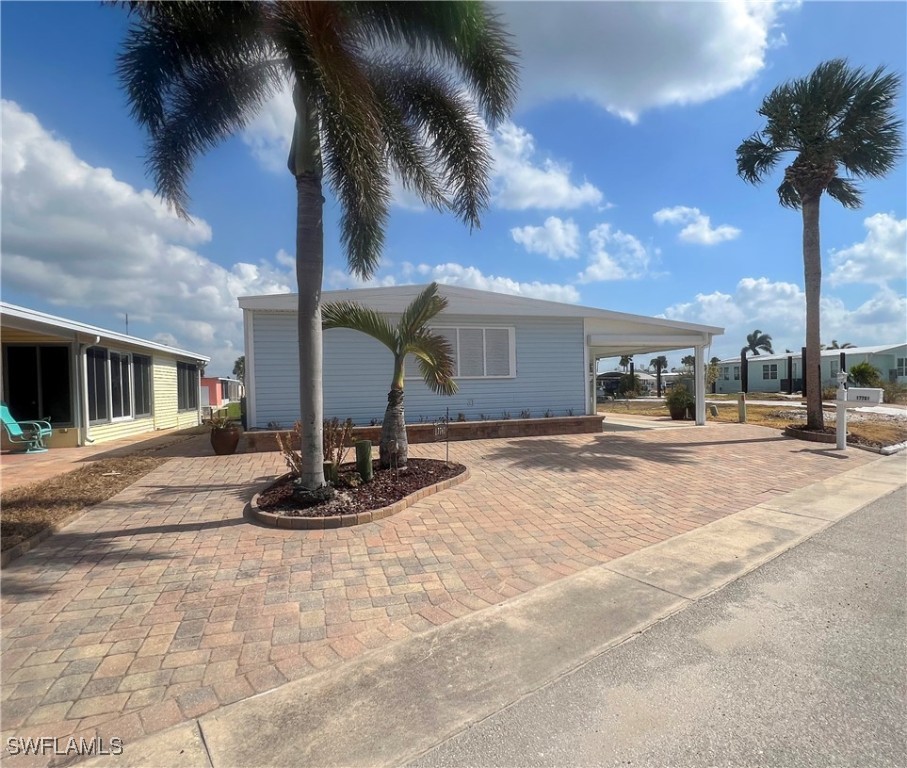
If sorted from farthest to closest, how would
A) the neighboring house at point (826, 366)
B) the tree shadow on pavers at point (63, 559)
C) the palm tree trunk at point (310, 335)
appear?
the neighboring house at point (826, 366) < the palm tree trunk at point (310, 335) < the tree shadow on pavers at point (63, 559)

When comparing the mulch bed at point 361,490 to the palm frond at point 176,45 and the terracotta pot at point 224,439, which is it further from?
the palm frond at point 176,45

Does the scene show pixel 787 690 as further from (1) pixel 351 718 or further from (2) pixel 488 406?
(2) pixel 488 406

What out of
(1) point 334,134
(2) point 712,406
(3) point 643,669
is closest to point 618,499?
(3) point 643,669

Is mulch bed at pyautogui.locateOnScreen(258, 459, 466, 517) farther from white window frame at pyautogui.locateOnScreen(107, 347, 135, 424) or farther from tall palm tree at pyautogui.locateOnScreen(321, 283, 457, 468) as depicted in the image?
white window frame at pyautogui.locateOnScreen(107, 347, 135, 424)

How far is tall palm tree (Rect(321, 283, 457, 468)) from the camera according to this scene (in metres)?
7.29

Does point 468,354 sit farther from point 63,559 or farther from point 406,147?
point 63,559

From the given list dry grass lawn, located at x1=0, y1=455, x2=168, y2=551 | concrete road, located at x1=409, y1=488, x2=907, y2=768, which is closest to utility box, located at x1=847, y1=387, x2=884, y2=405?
concrete road, located at x1=409, y1=488, x2=907, y2=768

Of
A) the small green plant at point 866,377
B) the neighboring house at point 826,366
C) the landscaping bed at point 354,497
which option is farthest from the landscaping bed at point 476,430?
the neighboring house at point 826,366

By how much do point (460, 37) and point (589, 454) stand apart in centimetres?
726

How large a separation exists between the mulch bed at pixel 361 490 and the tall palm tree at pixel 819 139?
11096mm

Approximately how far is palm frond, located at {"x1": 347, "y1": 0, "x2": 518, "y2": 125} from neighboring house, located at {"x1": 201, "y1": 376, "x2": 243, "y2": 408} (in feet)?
83.4

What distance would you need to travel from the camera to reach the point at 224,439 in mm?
9508

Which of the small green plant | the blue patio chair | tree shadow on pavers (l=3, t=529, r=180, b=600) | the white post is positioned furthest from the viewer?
the small green plant

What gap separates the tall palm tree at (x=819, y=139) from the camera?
12.0m
